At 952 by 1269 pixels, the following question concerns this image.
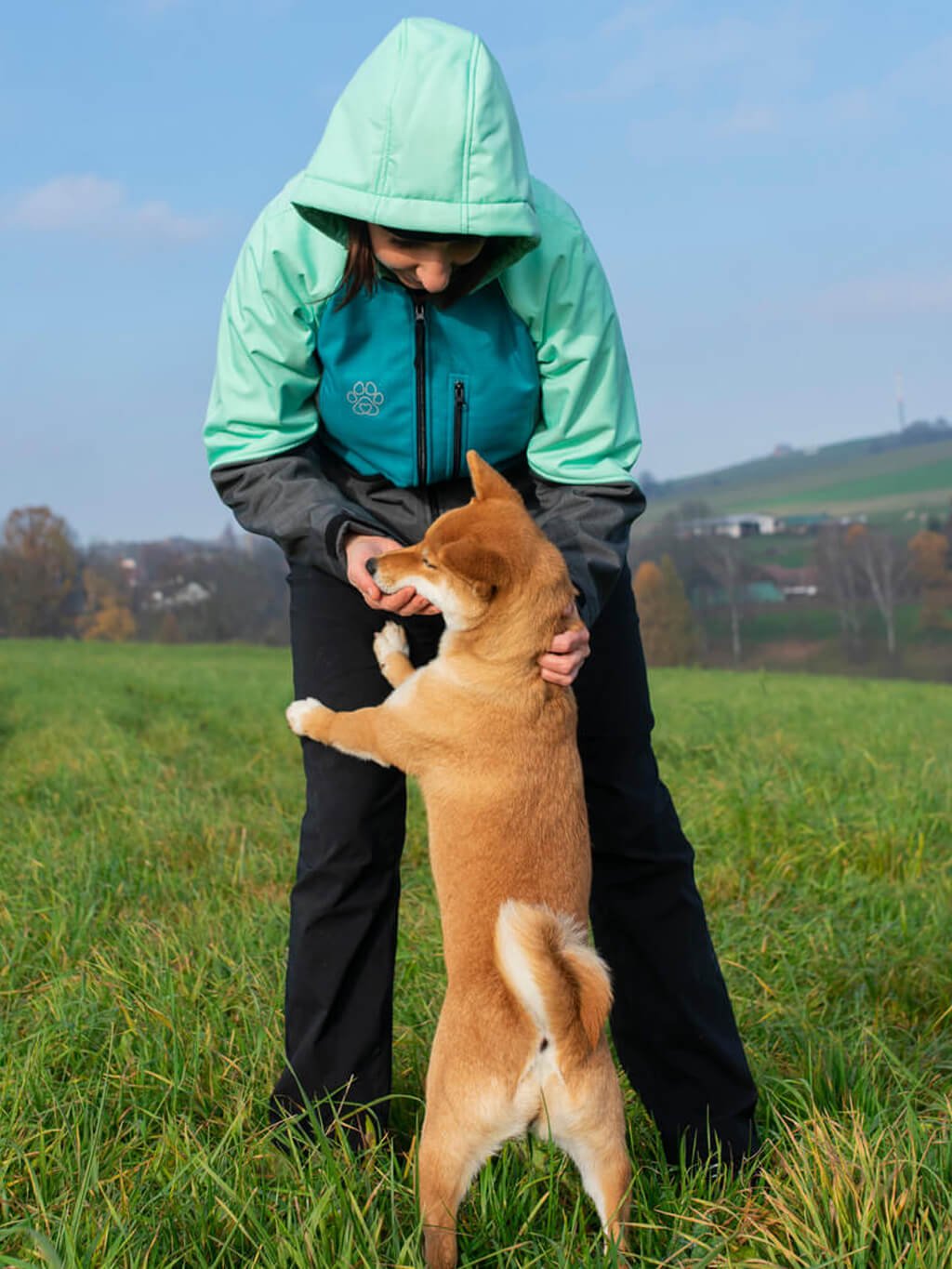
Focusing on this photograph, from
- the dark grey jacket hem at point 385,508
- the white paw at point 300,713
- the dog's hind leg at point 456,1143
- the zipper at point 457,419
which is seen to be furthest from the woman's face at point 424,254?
the dog's hind leg at point 456,1143

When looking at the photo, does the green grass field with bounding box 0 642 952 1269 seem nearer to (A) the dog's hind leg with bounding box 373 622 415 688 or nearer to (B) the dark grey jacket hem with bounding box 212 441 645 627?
(A) the dog's hind leg with bounding box 373 622 415 688

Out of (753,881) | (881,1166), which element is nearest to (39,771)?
(753,881)

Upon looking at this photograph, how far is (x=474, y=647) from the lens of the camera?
299 cm

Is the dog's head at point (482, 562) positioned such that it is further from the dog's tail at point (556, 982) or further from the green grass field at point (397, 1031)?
the green grass field at point (397, 1031)

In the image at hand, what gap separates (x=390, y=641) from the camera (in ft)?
10.4

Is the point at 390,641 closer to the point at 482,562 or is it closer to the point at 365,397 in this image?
the point at 482,562

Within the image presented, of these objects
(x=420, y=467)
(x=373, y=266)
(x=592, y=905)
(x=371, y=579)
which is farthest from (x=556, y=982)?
(x=373, y=266)

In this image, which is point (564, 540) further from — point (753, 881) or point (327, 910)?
point (753, 881)

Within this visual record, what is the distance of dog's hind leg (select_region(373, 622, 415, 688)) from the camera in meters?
3.12

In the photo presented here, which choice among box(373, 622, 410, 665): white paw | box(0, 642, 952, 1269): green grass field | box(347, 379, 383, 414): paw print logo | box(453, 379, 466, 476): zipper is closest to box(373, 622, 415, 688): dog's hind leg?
box(373, 622, 410, 665): white paw

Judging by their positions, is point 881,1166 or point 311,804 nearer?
point 881,1166

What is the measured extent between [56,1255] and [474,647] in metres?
1.61

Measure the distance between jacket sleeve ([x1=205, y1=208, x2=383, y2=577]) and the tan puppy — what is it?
29 cm

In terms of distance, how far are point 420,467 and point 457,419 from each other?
0.54 ft
